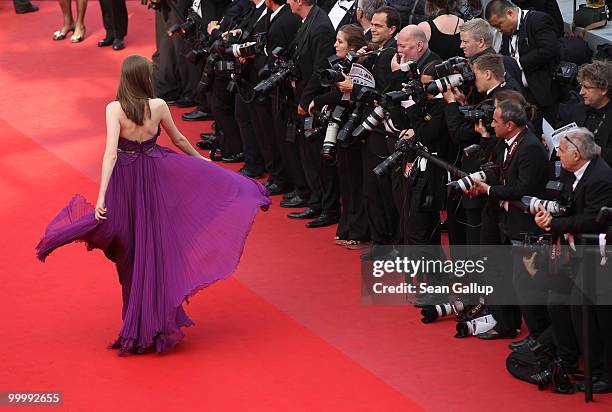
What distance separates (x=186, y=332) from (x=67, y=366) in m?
0.81

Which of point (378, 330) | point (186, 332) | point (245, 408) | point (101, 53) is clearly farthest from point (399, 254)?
point (101, 53)

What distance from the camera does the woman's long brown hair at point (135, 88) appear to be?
6984 mm

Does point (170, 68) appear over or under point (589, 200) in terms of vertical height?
under

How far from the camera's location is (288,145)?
9945mm

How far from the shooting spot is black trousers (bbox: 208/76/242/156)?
35.4 ft

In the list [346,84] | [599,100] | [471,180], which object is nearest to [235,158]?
[346,84]

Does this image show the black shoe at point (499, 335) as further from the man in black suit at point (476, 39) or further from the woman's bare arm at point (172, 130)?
the woman's bare arm at point (172, 130)

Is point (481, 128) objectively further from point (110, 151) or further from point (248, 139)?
point (248, 139)

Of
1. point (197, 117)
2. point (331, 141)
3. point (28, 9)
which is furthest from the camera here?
point (28, 9)

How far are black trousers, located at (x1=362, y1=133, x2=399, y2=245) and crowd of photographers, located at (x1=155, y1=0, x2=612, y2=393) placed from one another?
0.01m

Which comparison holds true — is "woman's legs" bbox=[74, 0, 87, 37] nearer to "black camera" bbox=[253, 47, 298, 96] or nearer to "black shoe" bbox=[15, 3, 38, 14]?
"black shoe" bbox=[15, 3, 38, 14]

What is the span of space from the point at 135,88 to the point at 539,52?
300 centimetres

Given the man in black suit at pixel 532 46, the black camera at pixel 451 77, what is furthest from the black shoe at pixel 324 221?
the black camera at pixel 451 77

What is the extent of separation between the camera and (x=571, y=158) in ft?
21.4
